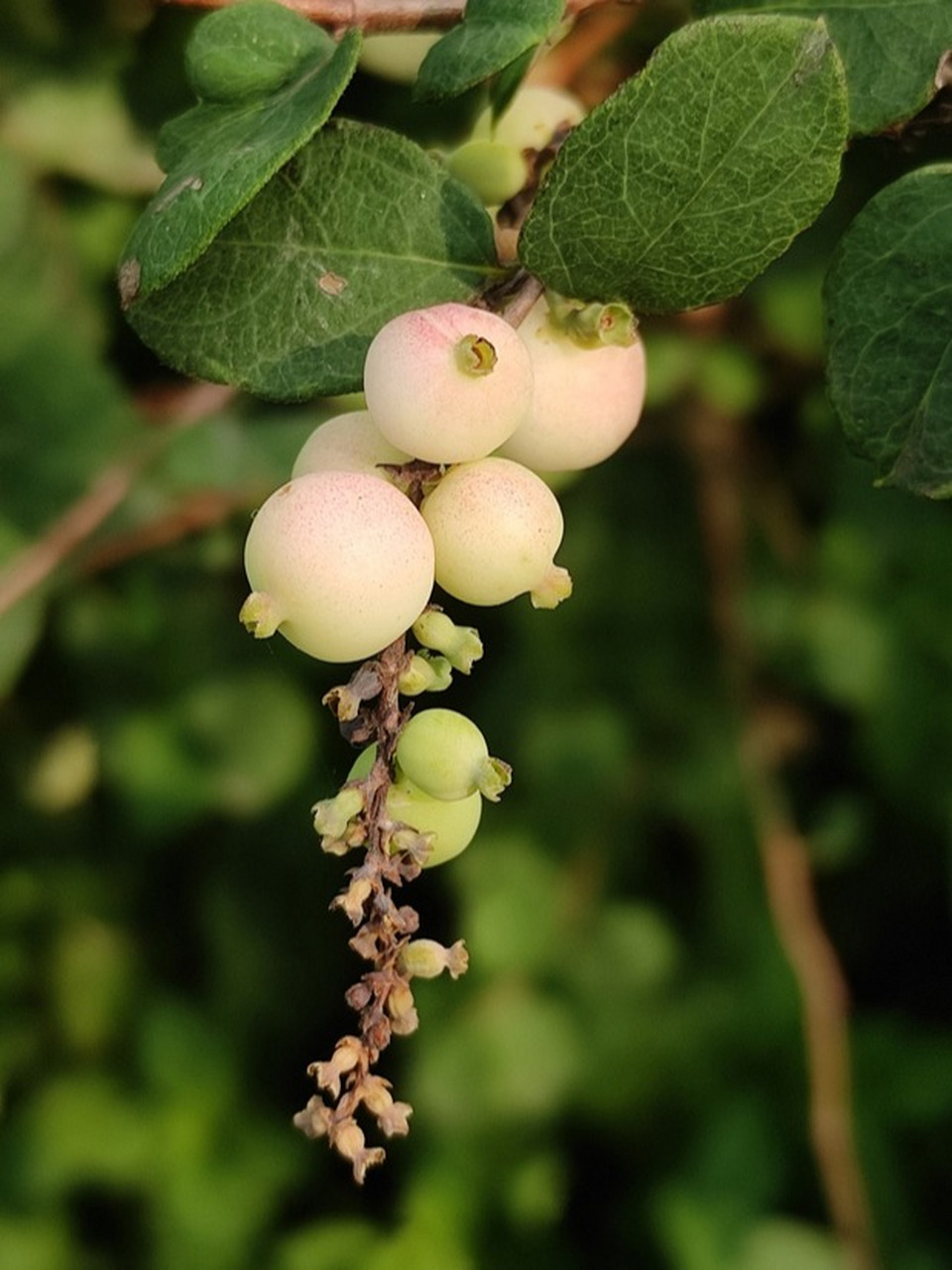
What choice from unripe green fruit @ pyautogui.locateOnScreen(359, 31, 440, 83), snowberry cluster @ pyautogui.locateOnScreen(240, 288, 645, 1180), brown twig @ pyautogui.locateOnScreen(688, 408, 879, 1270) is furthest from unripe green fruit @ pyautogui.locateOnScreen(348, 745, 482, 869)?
brown twig @ pyautogui.locateOnScreen(688, 408, 879, 1270)

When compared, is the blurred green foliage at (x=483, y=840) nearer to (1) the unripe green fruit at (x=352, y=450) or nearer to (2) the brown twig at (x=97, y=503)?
(2) the brown twig at (x=97, y=503)

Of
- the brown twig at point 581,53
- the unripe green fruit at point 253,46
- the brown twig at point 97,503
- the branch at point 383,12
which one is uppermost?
the unripe green fruit at point 253,46

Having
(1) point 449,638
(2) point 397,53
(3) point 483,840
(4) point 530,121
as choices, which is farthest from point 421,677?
(3) point 483,840

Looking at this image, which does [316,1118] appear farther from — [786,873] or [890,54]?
[786,873]

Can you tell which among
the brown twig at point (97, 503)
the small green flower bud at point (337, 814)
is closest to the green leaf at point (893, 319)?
the small green flower bud at point (337, 814)

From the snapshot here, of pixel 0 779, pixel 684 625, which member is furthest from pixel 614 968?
pixel 0 779

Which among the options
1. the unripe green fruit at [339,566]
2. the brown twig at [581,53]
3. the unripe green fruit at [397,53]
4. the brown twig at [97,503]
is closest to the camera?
the unripe green fruit at [339,566]

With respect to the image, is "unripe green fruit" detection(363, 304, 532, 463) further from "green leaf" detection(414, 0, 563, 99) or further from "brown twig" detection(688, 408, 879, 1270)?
"brown twig" detection(688, 408, 879, 1270)
